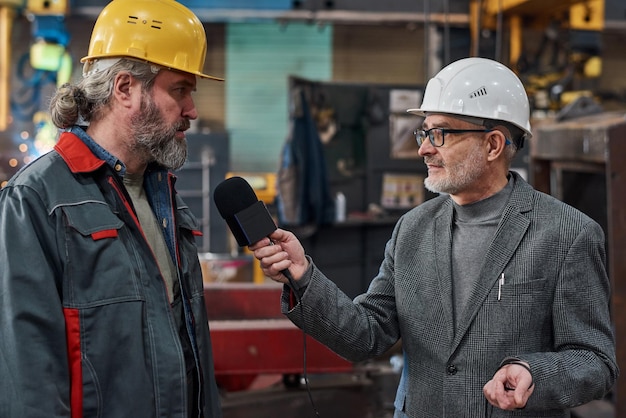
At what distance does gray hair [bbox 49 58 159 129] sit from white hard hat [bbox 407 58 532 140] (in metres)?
0.89

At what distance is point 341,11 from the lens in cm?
879

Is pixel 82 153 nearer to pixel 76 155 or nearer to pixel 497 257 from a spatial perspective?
pixel 76 155

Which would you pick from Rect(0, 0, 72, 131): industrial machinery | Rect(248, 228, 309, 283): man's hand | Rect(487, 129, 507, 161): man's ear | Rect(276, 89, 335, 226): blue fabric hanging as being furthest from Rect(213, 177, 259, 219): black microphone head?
Rect(0, 0, 72, 131): industrial machinery

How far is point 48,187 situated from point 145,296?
37cm

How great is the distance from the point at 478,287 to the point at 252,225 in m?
0.70

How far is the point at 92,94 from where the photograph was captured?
82.4 inches

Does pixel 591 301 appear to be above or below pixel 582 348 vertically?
above

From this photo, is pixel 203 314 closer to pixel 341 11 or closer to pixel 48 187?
pixel 48 187

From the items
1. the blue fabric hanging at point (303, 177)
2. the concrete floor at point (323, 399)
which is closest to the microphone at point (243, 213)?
the concrete floor at point (323, 399)

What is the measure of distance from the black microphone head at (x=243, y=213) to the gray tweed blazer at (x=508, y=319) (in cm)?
28

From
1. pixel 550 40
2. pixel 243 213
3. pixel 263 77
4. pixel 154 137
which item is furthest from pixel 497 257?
pixel 263 77

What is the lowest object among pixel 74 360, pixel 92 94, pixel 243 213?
pixel 74 360

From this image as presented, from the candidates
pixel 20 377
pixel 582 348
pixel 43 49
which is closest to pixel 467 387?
pixel 582 348

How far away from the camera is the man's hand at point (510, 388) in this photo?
1907mm
